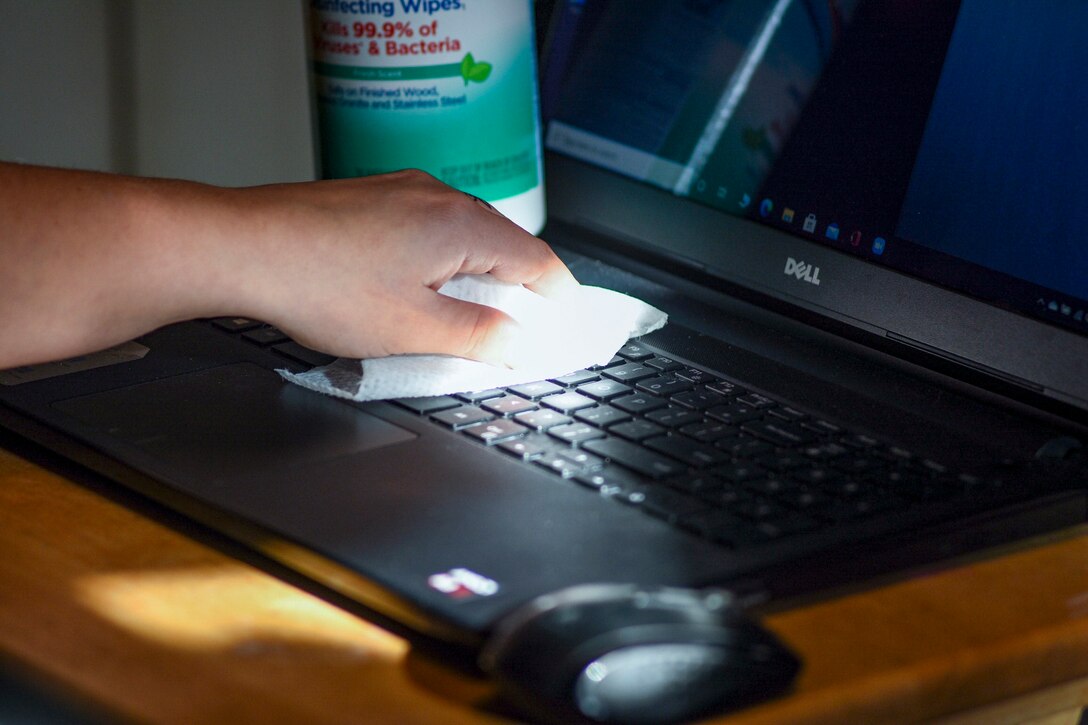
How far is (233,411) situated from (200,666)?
214 mm

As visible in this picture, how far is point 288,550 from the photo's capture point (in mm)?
482

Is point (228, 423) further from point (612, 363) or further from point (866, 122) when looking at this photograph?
point (866, 122)

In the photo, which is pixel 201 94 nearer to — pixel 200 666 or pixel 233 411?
pixel 233 411

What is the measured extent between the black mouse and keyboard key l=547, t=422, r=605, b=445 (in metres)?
0.18

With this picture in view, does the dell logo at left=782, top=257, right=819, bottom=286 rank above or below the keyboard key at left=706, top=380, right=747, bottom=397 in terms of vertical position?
above

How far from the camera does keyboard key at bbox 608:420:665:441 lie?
1.91 feet

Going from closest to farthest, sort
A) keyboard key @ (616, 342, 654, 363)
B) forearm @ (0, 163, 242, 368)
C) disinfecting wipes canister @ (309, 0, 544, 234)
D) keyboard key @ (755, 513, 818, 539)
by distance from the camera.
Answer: keyboard key @ (755, 513, 818, 539)
forearm @ (0, 163, 242, 368)
keyboard key @ (616, 342, 654, 363)
disinfecting wipes canister @ (309, 0, 544, 234)

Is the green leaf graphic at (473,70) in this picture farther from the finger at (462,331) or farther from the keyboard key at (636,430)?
the keyboard key at (636,430)

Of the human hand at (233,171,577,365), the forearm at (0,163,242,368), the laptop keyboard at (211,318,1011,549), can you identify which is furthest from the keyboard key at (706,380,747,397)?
the forearm at (0,163,242,368)

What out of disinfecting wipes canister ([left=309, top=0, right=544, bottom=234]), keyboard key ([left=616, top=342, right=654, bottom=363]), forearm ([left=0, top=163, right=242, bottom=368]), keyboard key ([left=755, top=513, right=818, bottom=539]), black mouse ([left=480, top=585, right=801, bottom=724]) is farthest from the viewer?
disinfecting wipes canister ([left=309, top=0, right=544, bottom=234])

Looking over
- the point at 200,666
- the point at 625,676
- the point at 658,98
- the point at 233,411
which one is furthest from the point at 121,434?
the point at 658,98

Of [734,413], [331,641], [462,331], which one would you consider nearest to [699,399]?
[734,413]

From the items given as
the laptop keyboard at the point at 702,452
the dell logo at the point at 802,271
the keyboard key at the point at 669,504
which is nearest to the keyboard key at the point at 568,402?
the laptop keyboard at the point at 702,452

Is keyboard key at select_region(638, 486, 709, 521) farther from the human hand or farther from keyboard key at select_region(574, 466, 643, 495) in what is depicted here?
the human hand
